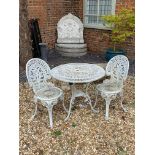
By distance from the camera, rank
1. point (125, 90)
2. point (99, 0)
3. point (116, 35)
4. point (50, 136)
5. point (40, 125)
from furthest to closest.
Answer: point (99, 0), point (116, 35), point (125, 90), point (40, 125), point (50, 136)

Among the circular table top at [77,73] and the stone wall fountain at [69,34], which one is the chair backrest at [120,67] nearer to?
the circular table top at [77,73]

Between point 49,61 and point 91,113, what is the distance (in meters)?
2.98

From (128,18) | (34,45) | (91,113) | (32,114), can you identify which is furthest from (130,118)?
(34,45)

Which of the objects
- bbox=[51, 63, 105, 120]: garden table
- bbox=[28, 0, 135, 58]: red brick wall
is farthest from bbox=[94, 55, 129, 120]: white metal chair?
bbox=[28, 0, 135, 58]: red brick wall

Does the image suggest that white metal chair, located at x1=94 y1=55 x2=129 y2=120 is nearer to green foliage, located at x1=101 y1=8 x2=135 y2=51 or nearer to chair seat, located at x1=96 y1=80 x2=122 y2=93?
chair seat, located at x1=96 y1=80 x2=122 y2=93

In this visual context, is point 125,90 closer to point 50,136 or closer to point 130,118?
point 130,118

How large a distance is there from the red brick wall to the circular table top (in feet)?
10.6

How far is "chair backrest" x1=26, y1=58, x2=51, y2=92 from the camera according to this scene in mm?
3230

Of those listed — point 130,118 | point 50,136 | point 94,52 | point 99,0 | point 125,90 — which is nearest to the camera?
point 50,136

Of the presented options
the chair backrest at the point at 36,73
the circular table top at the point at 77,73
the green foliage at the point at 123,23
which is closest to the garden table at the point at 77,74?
the circular table top at the point at 77,73

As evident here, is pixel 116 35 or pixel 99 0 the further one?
pixel 99 0

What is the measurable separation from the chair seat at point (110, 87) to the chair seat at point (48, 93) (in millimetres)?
594

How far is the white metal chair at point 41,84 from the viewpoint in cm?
318

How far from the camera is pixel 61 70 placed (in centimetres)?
338
